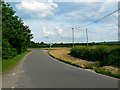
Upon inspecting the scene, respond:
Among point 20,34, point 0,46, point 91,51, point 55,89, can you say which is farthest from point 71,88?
point 20,34

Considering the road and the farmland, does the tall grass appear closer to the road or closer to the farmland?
the farmland

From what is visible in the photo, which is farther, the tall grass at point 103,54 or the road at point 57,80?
the tall grass at point 103,54

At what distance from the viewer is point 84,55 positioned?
54.9m

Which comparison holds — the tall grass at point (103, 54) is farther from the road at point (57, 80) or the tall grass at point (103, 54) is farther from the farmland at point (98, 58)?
the road at point (57, 80)

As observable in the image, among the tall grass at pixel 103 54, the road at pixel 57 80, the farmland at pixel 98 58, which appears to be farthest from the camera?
the tall grass at pixel 103 54

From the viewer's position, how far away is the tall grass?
35219 millimetres

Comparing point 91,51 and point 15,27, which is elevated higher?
point 15,27

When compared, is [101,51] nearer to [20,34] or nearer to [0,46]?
[0,46]

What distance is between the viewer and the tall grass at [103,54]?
3522 cm

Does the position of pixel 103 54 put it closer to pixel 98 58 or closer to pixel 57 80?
pixel 98 58

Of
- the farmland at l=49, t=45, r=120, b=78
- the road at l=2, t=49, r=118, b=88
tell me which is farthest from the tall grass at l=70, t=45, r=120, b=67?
the road at l=2, t=49, r=118, b=88

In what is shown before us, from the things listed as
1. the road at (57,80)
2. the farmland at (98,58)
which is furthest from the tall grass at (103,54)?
the road at (57,80)

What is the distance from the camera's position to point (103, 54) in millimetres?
45844

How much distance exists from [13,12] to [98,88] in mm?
53994
